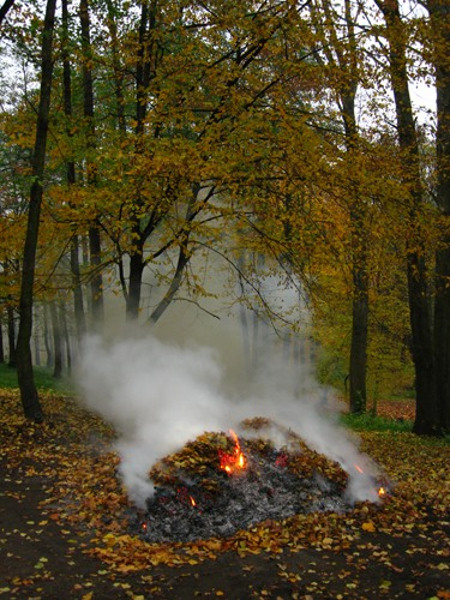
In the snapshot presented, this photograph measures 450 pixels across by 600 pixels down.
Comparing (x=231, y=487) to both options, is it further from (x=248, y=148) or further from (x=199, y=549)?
(x=248, y=148)

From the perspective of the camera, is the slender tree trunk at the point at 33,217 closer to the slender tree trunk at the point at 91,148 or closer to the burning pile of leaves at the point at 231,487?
the slender tree trunk at the point at 91,148

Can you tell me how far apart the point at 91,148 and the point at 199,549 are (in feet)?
26.3

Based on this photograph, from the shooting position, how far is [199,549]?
6.01m

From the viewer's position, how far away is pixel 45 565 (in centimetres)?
534

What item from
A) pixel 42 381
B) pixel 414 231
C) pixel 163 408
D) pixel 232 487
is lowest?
pixel 42 381

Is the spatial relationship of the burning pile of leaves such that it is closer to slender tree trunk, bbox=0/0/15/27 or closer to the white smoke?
the white smoke

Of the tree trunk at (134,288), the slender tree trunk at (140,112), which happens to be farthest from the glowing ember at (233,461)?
the tree trunk at (134,288)

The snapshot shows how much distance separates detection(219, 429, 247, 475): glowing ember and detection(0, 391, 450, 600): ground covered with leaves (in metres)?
0.88

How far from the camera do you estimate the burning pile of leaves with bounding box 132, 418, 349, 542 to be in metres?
6.46

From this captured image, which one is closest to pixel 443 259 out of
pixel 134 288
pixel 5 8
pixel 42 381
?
pixel 134 288

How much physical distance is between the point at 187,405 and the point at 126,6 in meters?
7.56

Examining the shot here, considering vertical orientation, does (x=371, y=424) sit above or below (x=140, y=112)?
below

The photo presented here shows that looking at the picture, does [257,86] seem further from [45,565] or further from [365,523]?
[45,565]

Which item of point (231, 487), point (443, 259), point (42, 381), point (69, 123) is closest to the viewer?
point (231, 487)
